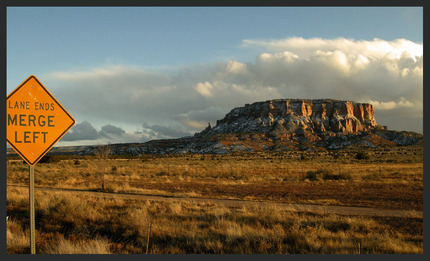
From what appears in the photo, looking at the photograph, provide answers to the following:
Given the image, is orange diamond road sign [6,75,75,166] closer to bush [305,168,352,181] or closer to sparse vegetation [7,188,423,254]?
sparse vegetation [7,188,423,254]

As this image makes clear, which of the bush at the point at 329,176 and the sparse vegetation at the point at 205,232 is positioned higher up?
the sparse vegetation at the point at 205,232

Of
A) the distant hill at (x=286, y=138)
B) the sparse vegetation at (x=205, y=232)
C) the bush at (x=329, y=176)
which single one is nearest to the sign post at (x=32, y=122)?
the sparse vegetation at (x=205, y=232)

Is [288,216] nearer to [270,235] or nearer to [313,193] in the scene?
[270,235]

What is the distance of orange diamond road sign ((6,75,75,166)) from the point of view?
6.12 m

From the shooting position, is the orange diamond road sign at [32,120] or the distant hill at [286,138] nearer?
the orange diamond road sign at [32,120]

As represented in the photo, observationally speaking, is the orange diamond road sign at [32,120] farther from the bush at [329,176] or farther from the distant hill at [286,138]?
the distant hill at [286,138]

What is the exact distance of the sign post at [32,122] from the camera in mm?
6086

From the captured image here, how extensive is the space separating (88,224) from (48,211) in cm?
262

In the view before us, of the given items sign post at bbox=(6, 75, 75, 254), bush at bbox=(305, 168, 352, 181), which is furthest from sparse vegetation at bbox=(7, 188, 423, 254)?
bush at bbox=(305, 168, 352, 181)

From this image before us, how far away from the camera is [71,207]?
12906 mm

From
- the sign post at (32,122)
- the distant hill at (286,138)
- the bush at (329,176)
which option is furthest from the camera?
Result: the distant hill at (286,138)

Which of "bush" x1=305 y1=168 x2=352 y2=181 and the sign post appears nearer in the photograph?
the sign post

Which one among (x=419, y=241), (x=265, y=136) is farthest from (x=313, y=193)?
(x=265, y=136)

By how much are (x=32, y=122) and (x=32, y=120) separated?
1.6 inches
